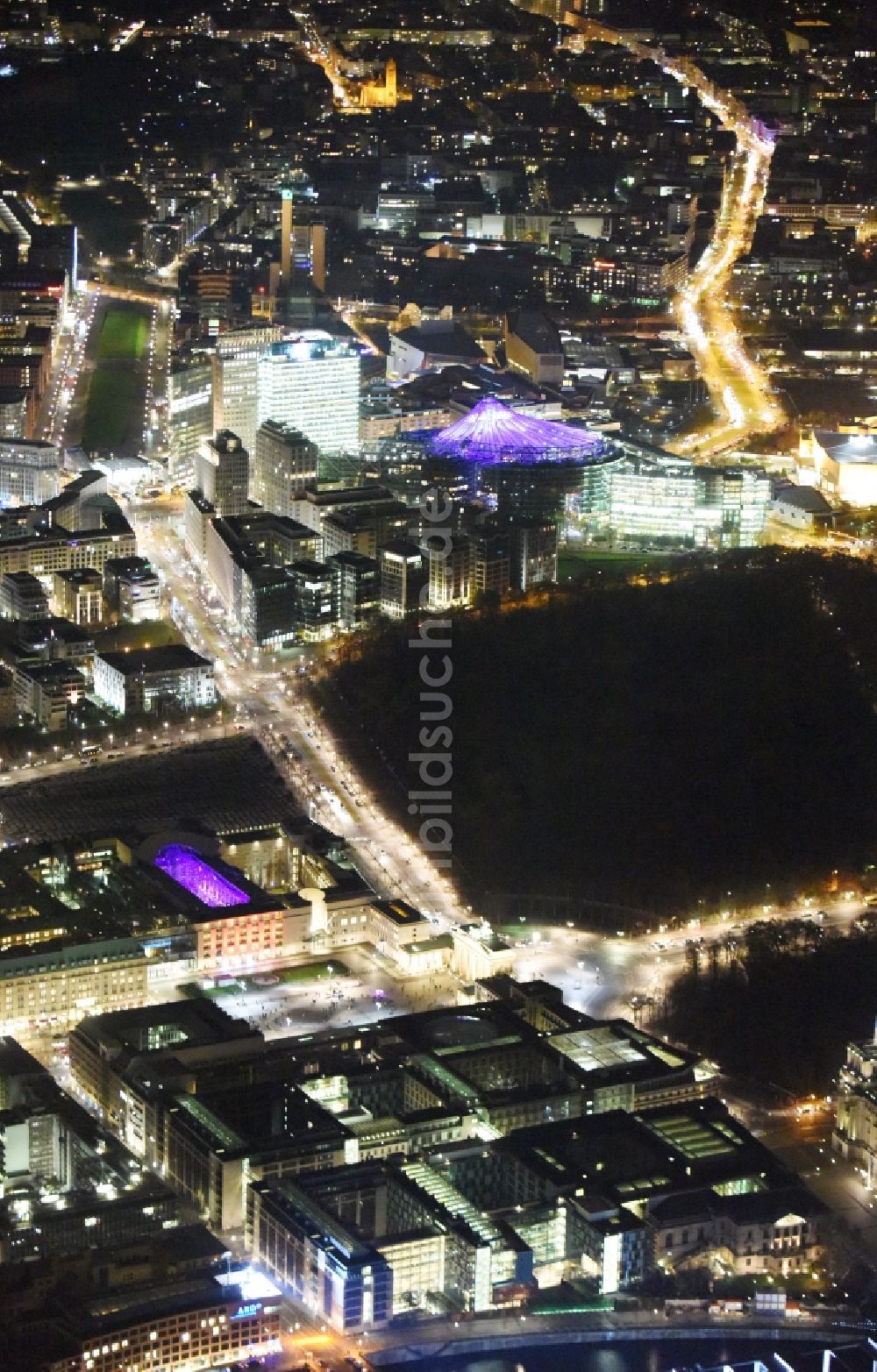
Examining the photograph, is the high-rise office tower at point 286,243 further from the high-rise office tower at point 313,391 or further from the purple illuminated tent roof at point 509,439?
the purple illuminated tent roof at point 509,439

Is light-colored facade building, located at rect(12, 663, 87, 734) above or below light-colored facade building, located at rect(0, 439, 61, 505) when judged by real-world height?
below

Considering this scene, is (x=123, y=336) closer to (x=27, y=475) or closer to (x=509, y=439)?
(x=27, y=475)

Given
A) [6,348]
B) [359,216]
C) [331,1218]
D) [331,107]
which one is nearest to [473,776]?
[331,1218]

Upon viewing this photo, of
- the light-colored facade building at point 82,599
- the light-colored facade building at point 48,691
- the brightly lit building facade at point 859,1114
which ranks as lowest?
the brightly lit building facade at point 859,1114

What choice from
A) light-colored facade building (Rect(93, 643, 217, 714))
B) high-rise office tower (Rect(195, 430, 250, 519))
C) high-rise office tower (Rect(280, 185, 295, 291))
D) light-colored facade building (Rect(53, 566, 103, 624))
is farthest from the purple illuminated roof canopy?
high-rise office tower (Rect(280, 185, 295, 291))

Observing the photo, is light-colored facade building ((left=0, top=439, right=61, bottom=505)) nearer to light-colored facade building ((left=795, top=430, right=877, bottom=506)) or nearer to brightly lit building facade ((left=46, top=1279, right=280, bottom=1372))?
light-colored facade building ((left=795, top=430, right=877, bottom=506))

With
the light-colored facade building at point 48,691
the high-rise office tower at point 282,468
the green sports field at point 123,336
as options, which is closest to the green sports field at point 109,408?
the green sports field at point 123,336

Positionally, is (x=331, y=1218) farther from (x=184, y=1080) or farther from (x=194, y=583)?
(x=194, y=583)
